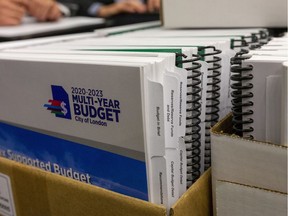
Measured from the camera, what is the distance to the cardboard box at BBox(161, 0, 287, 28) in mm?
717

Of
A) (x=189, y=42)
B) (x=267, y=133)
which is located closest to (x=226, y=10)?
(x=189, y=42)

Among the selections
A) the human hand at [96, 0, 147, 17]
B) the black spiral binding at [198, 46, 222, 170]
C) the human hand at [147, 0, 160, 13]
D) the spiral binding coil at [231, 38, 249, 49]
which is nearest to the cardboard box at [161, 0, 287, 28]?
the spiral binding coil at [231, 38, 249, 49]

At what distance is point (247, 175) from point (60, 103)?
0.27 meters

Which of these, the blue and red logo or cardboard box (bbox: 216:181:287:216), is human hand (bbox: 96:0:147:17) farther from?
cardboard box (bbox: 216:181:287:216)

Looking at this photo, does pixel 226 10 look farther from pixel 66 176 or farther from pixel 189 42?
pixel 66 176

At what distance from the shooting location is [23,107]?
1.89 feet

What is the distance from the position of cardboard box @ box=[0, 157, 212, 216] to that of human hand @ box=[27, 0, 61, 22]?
0.68m

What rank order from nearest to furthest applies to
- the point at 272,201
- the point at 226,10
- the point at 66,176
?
the point at 272,201 → the point at 66,176 → the point at 226,10

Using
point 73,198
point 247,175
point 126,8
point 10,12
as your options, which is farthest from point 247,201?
point 126,8

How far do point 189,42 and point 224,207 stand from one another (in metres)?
0.27

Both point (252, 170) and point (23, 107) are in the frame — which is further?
point (23, 107)

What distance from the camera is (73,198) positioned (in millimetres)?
519

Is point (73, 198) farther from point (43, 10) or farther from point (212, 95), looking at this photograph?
point (43, 10)

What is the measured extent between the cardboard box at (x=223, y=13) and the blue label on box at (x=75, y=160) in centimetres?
44
